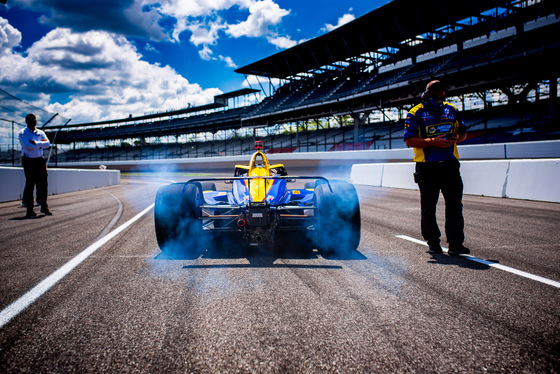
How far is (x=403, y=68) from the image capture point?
32.6 metres

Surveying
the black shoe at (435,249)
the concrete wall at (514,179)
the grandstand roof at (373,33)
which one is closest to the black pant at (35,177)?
the black shoe at (435,249)

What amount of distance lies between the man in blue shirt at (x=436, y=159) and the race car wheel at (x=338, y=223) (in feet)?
2.71

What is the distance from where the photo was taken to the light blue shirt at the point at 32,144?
6777 mm

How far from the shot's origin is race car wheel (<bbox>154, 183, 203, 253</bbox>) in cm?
387

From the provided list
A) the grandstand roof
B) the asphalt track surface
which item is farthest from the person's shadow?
the grandstand roof

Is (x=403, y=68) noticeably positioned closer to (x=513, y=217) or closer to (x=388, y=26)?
(x=388, y=26)

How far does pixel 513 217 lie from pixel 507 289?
4.15m

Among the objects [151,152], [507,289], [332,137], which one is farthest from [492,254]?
[151,152]

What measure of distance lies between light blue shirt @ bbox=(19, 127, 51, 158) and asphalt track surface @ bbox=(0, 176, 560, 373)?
11.2 ft

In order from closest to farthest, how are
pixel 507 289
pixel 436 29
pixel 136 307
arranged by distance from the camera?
pixel 136 307, pixel 507 289, pixel 436 29

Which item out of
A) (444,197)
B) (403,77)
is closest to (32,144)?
(444,197)

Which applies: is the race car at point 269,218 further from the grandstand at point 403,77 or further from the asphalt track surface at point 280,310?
the grandstand at point 403,77

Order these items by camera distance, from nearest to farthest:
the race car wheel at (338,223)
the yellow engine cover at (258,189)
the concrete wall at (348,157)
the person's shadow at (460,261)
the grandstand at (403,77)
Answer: the person's shadow at (460,261) < the race car wheel at (338,223) < the yellow engine cover at (258,189) < the concrete wall at (348,157) < the grandstand at (403,77)

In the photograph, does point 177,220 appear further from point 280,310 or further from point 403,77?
point 403,77
